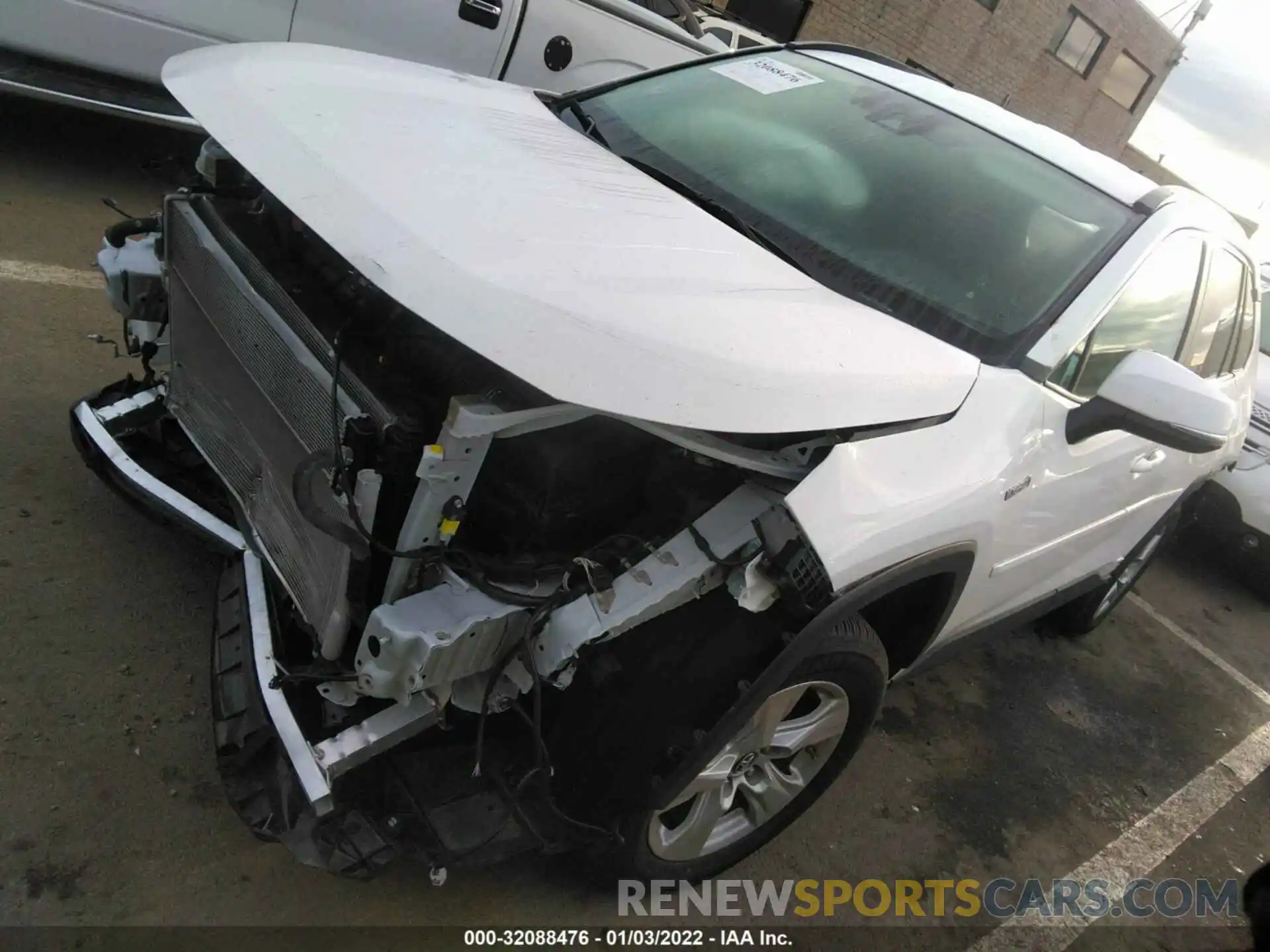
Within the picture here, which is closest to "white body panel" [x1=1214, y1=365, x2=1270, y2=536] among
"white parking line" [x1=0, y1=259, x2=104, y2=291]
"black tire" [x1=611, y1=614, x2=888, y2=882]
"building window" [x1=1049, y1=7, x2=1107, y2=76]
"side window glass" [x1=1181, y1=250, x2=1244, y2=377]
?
"side window glass" [x1=1181, y1=250, x2=1244, y2=377]

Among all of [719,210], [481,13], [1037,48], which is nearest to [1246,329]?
[719,210]

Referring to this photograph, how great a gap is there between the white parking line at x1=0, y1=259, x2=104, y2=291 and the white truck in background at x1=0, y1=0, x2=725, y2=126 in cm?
77

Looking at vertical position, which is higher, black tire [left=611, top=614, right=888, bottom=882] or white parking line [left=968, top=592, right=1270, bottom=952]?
black tire [left=611, top=614, right=888, bottom=882]

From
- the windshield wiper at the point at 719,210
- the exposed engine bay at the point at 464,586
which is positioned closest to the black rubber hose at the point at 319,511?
the exposed engine bay at the point at 464,586

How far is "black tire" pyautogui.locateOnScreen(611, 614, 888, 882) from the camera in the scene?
78.1 inches

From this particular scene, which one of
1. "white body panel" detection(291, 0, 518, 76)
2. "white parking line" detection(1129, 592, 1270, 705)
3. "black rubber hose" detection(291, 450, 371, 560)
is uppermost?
"white body panel" detection(291, 0, 518, 76)

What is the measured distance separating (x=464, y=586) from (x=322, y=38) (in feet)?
12.9

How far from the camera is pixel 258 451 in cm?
216

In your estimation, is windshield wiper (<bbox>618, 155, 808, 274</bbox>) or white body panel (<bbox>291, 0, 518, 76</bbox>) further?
white body panel (<bbox>291, 0, 518, 76</bbox>)

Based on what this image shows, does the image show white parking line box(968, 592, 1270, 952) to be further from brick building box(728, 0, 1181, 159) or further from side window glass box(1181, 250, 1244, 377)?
brick building box(728, 0, 1181, 159)

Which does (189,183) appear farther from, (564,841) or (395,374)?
(564,841)

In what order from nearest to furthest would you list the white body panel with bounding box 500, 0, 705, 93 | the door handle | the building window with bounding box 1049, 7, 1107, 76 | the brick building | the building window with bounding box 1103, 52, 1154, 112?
the door handle
the white body panel with bounding box 500, 0, 705, 93
the brick building
the building window with bounding box 1049, 7, 1107, 76
the building window with bounding box 1103, 52, 1154, 112

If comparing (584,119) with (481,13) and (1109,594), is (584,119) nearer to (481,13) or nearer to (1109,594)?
(481,13)

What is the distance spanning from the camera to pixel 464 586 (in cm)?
178
